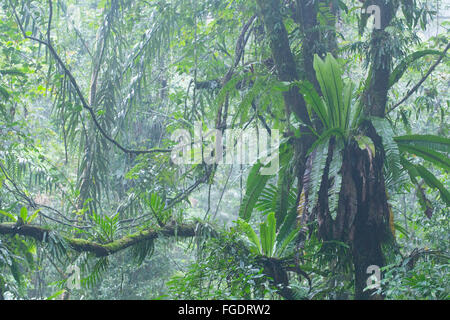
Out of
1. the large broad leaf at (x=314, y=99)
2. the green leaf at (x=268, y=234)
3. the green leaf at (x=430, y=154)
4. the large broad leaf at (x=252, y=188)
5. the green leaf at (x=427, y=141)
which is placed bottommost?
the green leaf at (x=268, y=234)

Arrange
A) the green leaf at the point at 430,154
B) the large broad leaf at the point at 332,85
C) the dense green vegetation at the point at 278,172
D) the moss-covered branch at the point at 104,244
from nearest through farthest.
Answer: the moss-covered branch at the point at 104,244
the dense green vegetation at the point at 278,172
the large broad leaf at the point at 332,85
the green leaf at the point at 430,154

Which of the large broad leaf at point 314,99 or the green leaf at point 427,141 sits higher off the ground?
the large broad leaf at point 314,99

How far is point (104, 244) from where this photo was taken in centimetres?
265

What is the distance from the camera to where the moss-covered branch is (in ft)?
7.55

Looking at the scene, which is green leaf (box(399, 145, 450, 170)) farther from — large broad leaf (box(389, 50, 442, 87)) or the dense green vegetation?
large broad leaf (box(389, 50, 442, 87))

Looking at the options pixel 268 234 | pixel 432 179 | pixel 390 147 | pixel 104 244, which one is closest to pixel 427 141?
pixel 432 179

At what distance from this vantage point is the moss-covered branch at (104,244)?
230 centimetres

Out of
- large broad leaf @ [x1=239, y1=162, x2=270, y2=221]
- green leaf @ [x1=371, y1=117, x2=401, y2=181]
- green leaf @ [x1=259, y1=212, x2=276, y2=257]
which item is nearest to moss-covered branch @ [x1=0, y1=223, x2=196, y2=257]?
green leaf @ [x1=259, y1=212, x2=276, y2=257]

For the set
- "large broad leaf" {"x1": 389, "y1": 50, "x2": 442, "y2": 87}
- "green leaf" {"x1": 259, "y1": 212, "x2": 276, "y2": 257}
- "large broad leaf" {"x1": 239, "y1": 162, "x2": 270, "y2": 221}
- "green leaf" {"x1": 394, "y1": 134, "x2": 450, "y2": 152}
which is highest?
"large broad leaf" {"x1": 389, "y1": 50, "x2": 442, "y2": 87}

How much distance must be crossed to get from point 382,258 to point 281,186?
2.77 ft

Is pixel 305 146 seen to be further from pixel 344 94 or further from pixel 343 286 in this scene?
pixel 343 286

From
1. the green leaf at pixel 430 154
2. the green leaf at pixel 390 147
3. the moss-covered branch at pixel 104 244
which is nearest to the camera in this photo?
the moss-covered branch at pixel 104 244

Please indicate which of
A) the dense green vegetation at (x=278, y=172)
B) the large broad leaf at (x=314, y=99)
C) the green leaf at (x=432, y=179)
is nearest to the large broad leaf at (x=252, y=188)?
the dense green vegetation at (x=278, y=172)

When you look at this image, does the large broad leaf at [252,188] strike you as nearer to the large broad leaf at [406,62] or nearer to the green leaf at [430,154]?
the green leaf at [430,154]
